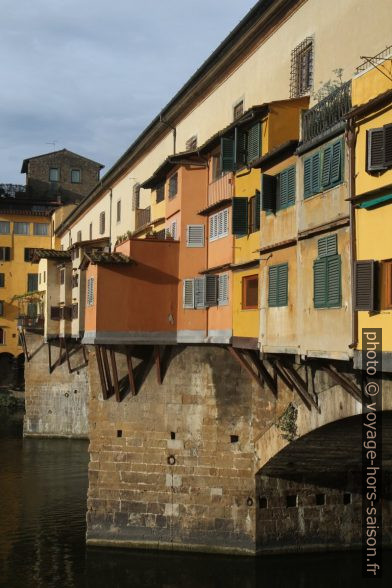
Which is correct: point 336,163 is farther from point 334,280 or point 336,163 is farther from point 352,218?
point 334,280

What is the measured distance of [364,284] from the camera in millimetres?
13430

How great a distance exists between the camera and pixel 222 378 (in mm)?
23953

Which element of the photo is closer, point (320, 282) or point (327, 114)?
point (320, 282)

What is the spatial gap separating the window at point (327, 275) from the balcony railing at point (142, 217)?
52.1ft

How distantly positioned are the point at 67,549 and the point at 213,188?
12903 millimetres

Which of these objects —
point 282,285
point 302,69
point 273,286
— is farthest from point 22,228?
point 282,285

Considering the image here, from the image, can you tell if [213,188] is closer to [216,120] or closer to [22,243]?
[216,120]

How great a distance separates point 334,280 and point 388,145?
3.05 metres

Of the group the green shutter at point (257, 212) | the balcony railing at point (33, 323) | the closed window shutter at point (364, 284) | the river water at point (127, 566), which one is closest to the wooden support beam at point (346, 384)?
the closed window shutter at point (364, 284)

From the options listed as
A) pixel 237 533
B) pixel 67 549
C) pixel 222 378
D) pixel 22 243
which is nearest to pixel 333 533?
pixel 237 533

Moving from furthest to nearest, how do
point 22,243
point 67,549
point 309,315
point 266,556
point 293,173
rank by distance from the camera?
point 22,243 → point 67,549 → point 266,556 → point 293,173 → point 309,315

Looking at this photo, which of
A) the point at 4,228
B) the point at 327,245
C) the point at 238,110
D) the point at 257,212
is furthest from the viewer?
the point at 4,228

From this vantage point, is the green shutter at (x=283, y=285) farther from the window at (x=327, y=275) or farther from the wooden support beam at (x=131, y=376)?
the wooden support beam at (x=131, y=376)

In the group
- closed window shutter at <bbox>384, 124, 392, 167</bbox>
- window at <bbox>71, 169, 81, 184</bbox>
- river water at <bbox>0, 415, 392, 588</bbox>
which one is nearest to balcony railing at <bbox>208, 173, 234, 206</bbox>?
closed window shutter at <bbox>384, 124, 392, 167</bbox>
